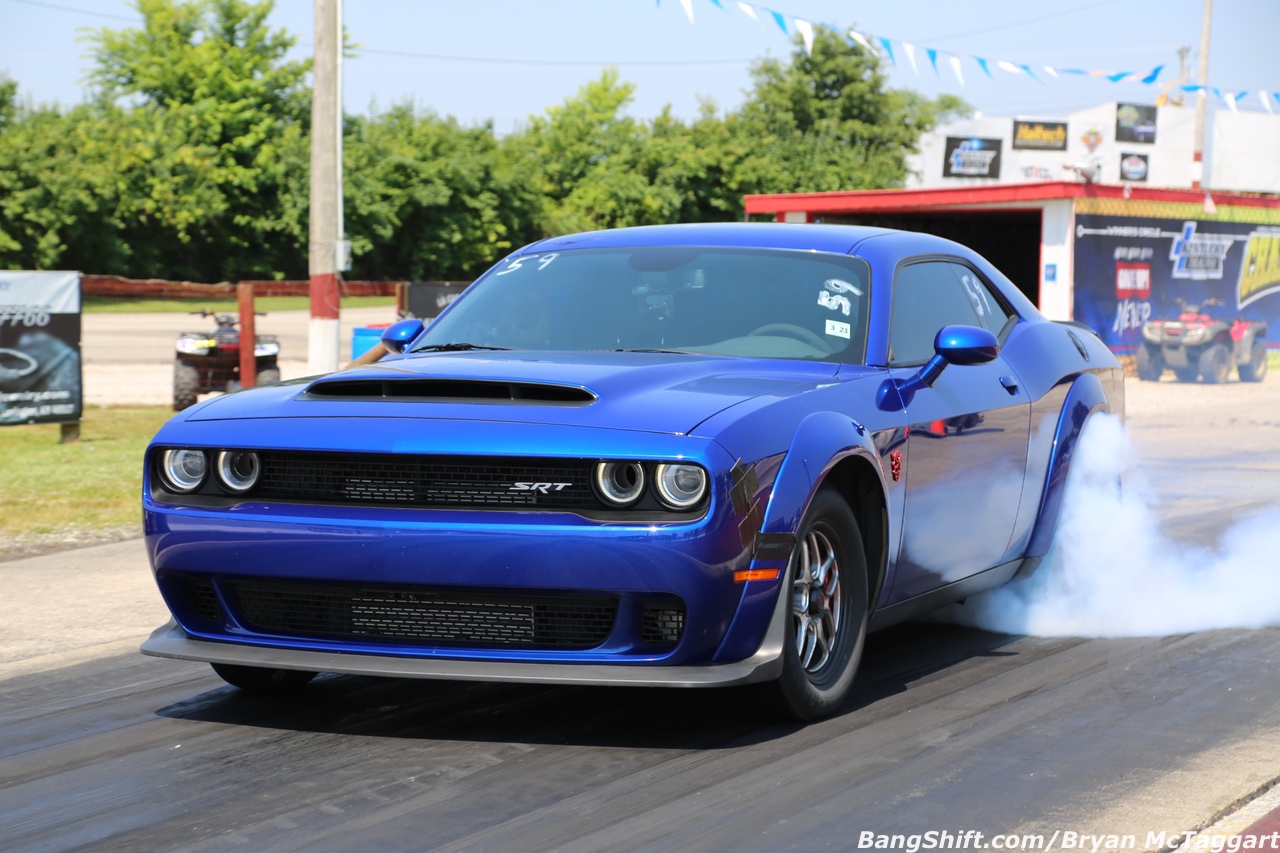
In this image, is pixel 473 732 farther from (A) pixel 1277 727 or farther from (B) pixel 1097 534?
(B) pixel 1097 534

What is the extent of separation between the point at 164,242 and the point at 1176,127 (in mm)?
34906

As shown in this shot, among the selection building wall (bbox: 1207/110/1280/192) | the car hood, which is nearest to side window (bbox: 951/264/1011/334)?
the car hood

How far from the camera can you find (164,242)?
2025 inches

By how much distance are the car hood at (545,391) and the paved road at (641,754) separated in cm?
90

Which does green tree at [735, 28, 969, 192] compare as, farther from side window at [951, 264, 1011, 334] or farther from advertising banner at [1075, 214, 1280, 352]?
side window at [951, 264, 1011, 334]

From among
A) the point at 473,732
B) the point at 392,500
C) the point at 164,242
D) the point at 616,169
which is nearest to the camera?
the point at 392,500

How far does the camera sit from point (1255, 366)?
87.3ft

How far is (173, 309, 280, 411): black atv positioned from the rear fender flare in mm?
12448

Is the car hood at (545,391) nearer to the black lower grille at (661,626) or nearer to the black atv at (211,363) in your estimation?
the black lower grille at (661,626)

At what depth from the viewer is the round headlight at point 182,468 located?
4523 millimetres

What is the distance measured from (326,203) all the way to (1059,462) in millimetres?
10007

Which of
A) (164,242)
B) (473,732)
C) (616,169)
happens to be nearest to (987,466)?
(473,732)

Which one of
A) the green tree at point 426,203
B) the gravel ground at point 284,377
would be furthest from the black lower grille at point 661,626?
the green tree at point 426,203

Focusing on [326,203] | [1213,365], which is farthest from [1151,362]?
[326,203]
